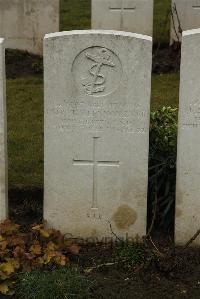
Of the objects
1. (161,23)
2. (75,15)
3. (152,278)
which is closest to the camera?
(152,278)

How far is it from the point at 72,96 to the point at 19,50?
22.3 feet

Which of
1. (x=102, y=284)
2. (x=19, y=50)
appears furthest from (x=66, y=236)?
(x=19, y=50)

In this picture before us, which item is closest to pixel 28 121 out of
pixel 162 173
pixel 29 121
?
pixel 29 121

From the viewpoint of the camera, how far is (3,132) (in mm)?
5602

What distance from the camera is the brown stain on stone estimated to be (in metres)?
5.67

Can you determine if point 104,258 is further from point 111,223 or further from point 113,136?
point 113,136

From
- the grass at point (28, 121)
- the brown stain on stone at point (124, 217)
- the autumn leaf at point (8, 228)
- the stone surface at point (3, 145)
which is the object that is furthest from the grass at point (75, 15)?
the autumn leaf at point (8, 228)

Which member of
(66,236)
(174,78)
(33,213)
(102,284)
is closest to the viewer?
(102,284)

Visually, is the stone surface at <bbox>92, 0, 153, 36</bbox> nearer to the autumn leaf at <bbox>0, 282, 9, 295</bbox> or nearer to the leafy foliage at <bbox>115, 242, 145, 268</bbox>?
the leafy foliage at <bbox>115, 242, 145, 268</bbox>

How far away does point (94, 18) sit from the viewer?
1180 cm

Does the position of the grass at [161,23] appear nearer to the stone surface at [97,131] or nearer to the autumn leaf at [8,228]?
the stone surface at [97,131]

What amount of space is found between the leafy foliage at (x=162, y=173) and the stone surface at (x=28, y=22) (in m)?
5.78

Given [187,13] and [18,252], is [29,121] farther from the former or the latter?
[187,13]

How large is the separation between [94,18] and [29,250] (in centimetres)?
716
